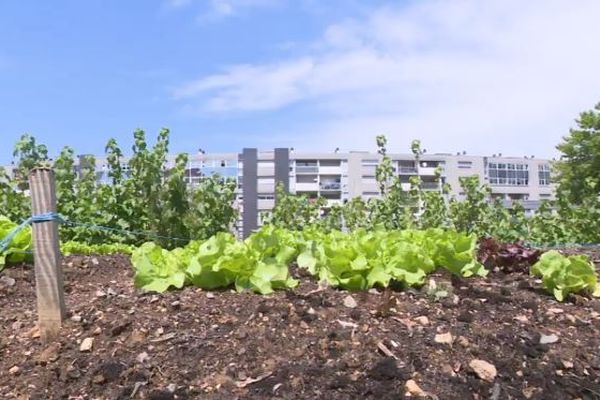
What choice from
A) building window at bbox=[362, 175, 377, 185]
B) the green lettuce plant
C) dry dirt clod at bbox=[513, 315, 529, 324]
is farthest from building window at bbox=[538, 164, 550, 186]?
dry dirt clod at bbox=[513, 315, 529, 324]

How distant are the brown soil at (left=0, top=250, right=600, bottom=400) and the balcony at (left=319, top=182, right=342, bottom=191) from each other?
299 ft

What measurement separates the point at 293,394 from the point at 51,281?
132 cm

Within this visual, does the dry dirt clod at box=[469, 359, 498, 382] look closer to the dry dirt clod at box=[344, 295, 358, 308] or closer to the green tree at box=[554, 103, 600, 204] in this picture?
the dry dirt clod at box=[344, 295, 358, 308]

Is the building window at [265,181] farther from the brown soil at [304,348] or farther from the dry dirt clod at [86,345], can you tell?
the dry dirt clod at [86,345]

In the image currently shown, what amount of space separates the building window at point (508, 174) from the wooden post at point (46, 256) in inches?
3831

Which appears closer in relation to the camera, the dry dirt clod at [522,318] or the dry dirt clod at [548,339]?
the dry dirt clod at [548,339]

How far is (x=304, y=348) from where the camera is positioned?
280 cm

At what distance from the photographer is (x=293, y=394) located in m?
2.49

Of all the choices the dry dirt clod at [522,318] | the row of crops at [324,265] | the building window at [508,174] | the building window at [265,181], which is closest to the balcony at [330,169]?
the building window at [265,181]

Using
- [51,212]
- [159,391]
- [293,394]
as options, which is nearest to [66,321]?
[51,212]

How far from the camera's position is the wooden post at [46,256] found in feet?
10.1

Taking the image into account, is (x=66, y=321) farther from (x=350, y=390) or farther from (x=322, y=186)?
(x=322, y=186)

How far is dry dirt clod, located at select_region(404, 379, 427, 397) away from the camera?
2.51 meters

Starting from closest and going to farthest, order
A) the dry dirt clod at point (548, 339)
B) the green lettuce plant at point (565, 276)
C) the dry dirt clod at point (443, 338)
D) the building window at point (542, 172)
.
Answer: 1. the dry dirt clod at point (443, 338)
2. the dry dirt clod at point (548, 339)
3. the green lettuce plant at point (565, 276)
4. the building window at point (542, 172)
